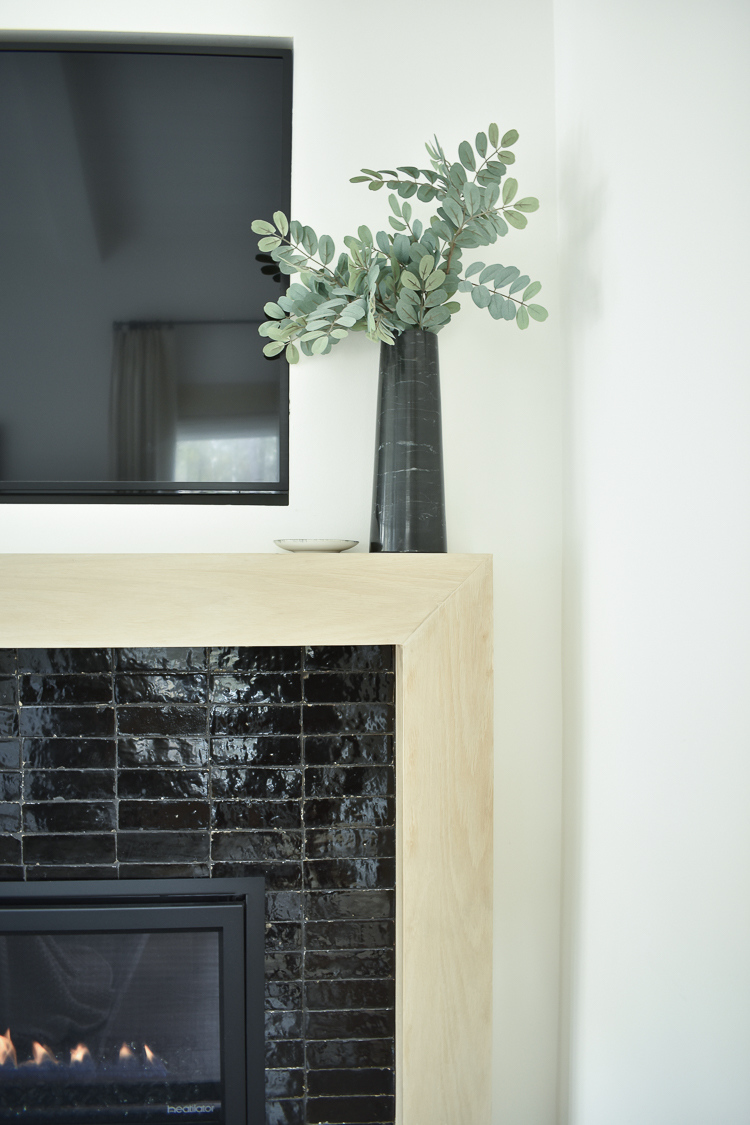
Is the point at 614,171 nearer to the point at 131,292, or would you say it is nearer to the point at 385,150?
the point at 385,150

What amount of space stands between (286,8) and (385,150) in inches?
12.6

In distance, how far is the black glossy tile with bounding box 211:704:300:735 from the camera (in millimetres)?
1063

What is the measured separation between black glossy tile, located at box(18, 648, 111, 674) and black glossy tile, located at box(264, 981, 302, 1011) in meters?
0.62

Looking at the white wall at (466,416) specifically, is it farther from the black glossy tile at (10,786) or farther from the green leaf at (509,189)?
the black glossy tile at (10,786)

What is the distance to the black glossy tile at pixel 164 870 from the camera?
1063mm

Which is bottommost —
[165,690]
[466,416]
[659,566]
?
[165,690]

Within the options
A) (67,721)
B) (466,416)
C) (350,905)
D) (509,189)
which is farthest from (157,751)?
(509,189)

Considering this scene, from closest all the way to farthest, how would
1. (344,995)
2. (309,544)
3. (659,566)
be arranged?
(659,566) < (309,544) < (344,995)

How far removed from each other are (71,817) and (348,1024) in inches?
23.3

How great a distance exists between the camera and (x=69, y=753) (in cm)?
106

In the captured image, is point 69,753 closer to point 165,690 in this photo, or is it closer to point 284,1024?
point 165,690

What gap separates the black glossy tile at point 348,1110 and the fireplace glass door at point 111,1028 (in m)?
0.18

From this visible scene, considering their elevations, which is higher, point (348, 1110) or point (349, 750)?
point (349, 750)

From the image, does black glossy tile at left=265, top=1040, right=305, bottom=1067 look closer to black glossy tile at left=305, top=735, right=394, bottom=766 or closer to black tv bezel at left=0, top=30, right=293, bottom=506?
black glossy tile at left=305, top=735, right=394, bottom=766
